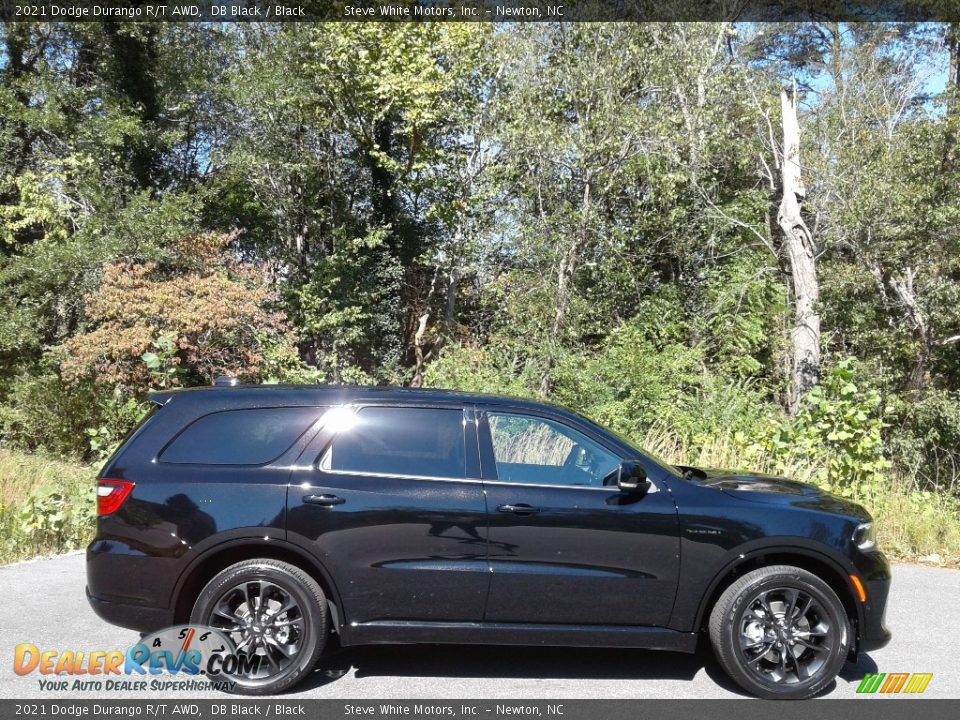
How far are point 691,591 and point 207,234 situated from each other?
1450 centimetres

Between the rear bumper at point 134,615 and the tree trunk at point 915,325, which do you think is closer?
the rear bumper at point 134,615

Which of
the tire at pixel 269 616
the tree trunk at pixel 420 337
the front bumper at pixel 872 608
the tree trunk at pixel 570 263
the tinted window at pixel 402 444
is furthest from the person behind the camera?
the tree trunk at pixel 420 337

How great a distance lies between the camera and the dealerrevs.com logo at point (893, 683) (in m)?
4.86

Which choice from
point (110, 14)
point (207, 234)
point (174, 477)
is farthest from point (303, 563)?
point (110, 14)

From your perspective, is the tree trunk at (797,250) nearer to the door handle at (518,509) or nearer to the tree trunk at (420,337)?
the tree trunk at (420,337)

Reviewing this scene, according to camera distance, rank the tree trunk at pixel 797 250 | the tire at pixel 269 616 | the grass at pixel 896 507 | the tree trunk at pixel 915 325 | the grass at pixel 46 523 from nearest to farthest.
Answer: the tire at pixel 269 616 < the grass at pixel 46 523 < the grass at pixel 896 507 < the tree trunk at pixel 915 325 < the tree trunk at pixel 797 250

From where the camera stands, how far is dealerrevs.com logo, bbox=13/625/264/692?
465 centimetres

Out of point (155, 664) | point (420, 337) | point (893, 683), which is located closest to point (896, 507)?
point (893, 683)

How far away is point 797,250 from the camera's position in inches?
688

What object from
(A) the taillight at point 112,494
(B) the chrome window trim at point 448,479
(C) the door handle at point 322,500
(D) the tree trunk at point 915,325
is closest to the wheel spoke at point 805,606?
(B) the chrome window trim at point 448,479

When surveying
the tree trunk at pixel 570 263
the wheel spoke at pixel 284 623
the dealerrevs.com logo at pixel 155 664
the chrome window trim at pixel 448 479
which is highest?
the tree trunk at pixel 570 263

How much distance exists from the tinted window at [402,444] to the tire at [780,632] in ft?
5.64

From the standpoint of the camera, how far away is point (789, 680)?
470 cm

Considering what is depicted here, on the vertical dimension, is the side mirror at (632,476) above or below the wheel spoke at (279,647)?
above
